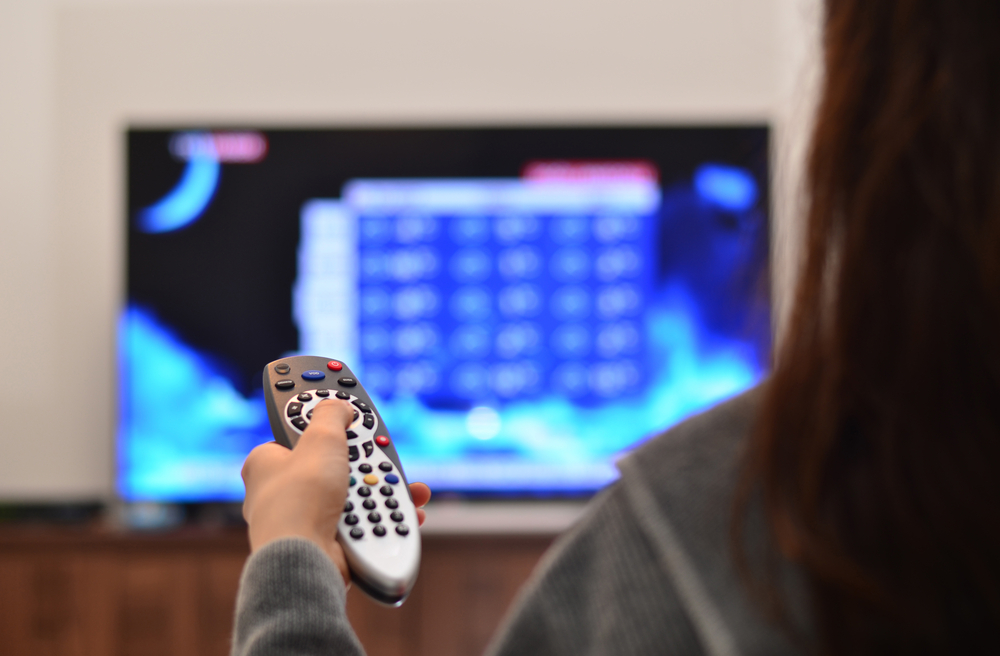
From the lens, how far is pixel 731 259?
1673 mm

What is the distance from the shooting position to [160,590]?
1533 mm

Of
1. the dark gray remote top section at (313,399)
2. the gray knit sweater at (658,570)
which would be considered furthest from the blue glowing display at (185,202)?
the gray knit sweater at (658,570)

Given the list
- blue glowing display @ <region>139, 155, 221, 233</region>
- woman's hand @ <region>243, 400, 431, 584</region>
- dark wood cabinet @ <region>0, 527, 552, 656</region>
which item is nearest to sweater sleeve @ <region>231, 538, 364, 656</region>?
woman's hand @ <region>243, 400, 431, 584</region>

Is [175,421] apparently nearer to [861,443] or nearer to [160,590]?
[160,590]

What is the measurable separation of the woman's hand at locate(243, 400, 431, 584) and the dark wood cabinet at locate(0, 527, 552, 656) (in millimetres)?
1012

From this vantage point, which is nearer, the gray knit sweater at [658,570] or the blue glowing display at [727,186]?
the gray knit sweater at [658,570]

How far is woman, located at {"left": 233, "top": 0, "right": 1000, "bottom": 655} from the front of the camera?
26 centimetres

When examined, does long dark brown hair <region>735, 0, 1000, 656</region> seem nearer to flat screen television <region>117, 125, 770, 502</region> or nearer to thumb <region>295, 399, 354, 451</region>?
thumb <region>295, 399, 354, 451</region>

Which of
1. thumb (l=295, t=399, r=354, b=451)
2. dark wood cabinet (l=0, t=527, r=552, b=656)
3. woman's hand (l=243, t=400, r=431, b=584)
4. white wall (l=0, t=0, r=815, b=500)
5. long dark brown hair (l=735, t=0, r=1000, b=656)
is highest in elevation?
white wall (l=0, t=0, r=815, b=500)

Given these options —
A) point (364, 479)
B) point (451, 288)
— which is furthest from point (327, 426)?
point (451, 288)

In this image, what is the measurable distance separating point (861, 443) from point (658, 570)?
93mm

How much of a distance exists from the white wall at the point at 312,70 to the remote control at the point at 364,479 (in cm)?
126

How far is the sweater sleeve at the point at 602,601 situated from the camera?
0.28 m

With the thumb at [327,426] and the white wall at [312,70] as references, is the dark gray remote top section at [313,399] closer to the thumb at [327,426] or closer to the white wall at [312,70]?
the thumb at [327,426]
